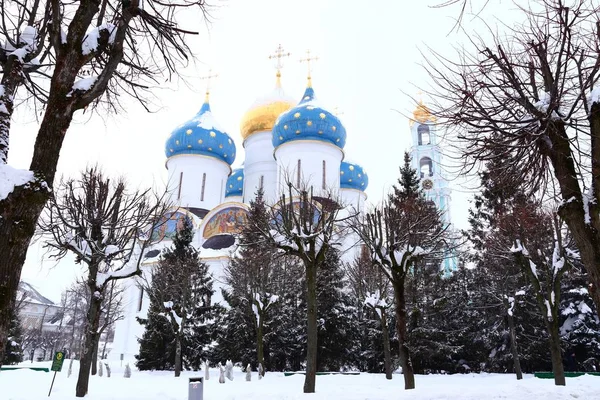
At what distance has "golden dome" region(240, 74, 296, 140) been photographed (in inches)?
1544

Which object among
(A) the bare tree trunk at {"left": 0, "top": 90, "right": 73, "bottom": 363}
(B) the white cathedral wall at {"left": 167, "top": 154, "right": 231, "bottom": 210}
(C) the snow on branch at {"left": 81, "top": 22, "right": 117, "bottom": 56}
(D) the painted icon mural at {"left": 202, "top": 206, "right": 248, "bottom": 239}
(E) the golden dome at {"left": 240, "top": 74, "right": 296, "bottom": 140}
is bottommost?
(A) the bare tree trunk at {"left": 0, "top": 90, "right": 73, "bottom": 363}

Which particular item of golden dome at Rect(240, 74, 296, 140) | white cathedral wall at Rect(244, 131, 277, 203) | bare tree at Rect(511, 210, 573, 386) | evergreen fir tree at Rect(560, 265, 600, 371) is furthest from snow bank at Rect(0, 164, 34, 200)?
golden dome at Rect(240, 74, 296, 140)

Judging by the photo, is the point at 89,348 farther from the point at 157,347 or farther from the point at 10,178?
the point at 157,347

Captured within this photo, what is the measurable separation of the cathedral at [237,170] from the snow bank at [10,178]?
79.9ft

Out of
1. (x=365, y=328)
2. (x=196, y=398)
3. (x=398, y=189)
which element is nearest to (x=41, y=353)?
(x=365, y=328)

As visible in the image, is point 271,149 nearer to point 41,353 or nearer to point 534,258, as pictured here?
point 534,258

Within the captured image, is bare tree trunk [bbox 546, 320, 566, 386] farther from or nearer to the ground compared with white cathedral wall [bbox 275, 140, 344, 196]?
nearer to the ground

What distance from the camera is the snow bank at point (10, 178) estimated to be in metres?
4.34

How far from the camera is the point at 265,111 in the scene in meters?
39.6

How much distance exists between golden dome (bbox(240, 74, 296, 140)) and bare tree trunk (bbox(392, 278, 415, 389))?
28718mm

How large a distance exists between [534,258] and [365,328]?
33.5 feet

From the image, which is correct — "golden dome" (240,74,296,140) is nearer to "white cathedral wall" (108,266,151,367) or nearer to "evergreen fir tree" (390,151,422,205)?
"white cathedral wall" (108,266,151,367)

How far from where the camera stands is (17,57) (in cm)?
517

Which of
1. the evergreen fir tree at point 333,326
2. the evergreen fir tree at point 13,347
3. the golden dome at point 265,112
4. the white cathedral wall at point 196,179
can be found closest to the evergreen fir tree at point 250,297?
the evergreen fir tree at point 333,326
